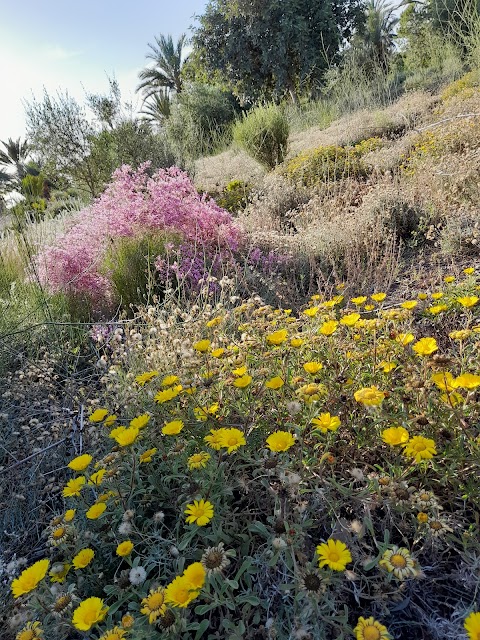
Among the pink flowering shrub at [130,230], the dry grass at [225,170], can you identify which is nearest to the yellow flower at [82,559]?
the pink flowering shrub at [130,230]

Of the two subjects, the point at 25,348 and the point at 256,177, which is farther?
the point at 256,177

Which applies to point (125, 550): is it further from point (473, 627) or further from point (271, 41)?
point (271, 41)

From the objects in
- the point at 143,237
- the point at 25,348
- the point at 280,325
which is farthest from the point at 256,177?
the point at 280,325

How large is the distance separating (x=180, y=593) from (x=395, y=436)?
24.8 inches

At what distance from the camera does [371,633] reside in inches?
30.2

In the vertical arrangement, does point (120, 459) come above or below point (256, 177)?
below

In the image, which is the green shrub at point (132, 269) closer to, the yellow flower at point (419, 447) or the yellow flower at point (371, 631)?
the yellow flower at point (419, 447)

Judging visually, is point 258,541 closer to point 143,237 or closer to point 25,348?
point 25,348

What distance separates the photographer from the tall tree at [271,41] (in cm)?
1479

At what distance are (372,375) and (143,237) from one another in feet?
9.53

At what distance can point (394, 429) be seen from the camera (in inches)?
43.8

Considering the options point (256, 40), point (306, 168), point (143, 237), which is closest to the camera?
point (143, 237)

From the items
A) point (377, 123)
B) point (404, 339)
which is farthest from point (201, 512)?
point (377, 123)

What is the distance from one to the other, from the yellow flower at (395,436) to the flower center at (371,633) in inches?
16.3
